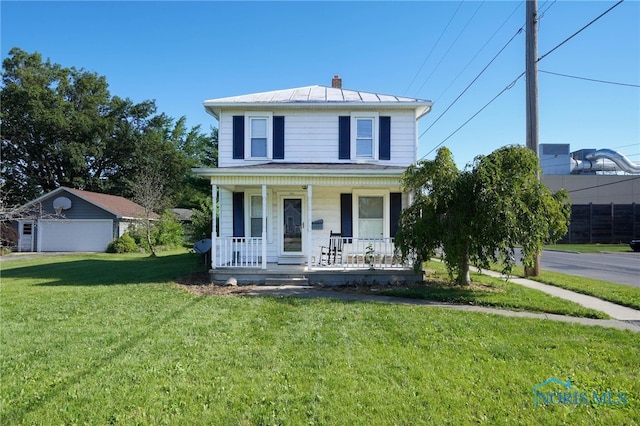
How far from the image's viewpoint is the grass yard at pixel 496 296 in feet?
23.8

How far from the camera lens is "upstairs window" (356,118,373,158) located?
12500 mm

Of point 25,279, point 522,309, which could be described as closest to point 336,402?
point 522,309

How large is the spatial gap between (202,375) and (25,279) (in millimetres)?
11151

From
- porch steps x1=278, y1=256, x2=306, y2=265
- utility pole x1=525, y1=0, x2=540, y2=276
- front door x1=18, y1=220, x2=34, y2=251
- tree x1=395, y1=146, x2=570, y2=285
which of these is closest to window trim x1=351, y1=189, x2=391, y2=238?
porch steps x1=278, y1=256, x2=306, y2=265

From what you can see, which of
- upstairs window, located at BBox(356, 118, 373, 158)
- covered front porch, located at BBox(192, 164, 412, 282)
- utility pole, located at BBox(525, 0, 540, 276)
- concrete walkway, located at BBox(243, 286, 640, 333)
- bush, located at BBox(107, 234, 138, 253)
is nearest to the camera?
concrete walkway, located at BBox(243, 286, 640, 333)

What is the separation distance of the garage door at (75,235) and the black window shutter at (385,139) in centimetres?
2215

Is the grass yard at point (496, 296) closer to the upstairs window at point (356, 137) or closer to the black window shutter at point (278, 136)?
the upstairs window at point (356, 137)

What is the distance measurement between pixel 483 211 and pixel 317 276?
4.60m

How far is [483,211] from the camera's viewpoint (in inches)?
313

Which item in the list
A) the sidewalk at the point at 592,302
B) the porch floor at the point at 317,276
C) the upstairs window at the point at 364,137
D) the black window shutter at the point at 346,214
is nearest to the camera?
the sidewalk at the point at 592,302

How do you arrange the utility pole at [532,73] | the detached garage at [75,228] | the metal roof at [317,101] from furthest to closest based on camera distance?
the detached garage at [75,228]
the metal roof at [317,101]
the utility pole at [532,73]

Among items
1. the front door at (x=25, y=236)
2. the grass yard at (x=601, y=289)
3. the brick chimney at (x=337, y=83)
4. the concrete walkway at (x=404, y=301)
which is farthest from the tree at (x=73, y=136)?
the grass yard at (x=601, y=289)

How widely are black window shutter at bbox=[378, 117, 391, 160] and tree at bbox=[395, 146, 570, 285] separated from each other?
3.13 m

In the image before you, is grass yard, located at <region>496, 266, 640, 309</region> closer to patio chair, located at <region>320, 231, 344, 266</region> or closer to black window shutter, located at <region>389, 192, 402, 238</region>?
black window shutter, located at <region>389, 192, 402, 238</region>
